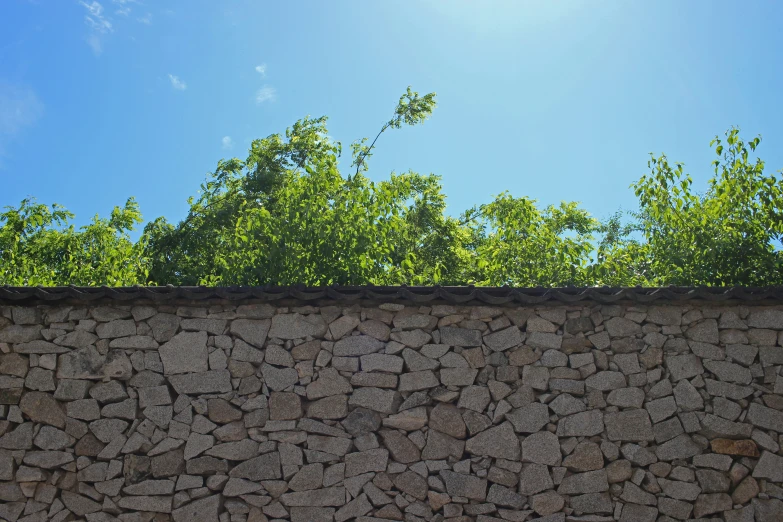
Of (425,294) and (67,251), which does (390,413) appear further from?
(67,251)

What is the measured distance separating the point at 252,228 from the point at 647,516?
4781mm

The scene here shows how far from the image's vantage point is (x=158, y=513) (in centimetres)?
481

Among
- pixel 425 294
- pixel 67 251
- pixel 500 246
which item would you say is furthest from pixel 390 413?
pixel 67 251

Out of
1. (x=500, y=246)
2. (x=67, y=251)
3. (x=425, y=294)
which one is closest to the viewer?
(x=425, y=294)

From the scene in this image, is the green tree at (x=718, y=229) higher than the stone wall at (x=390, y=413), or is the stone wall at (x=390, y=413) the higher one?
the green tree at (x=718, y=229)

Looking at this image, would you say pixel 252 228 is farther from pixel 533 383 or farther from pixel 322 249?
pixel 533 383

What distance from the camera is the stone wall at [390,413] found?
474 centimetres

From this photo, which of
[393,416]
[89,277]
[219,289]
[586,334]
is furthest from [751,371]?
[89,277]

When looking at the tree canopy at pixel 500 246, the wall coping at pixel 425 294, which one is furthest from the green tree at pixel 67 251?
the wall coping at pixel 425 294

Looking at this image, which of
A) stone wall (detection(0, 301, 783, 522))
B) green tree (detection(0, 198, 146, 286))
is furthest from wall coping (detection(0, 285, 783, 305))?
green tree (detection(0, 198, 146, 286))

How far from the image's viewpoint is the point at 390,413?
16.0 ft

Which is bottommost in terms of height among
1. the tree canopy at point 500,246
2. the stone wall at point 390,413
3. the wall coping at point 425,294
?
the stone wall at point 390,413

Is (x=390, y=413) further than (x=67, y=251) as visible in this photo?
No

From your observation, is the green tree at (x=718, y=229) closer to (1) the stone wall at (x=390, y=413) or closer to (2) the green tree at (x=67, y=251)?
(1) the stone wall at (x=390, y=413)
